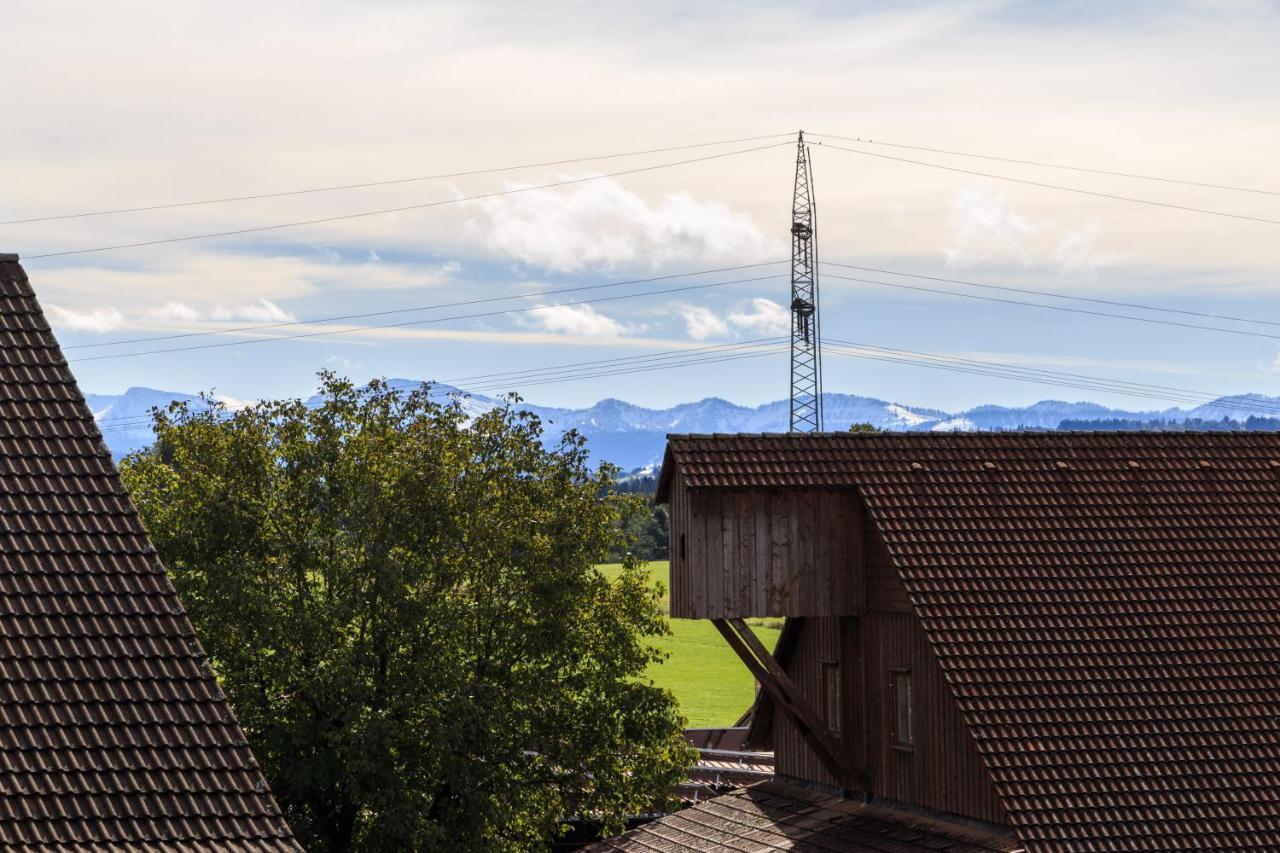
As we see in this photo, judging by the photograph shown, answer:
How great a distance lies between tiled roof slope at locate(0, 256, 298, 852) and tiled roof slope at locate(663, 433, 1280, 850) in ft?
41.8

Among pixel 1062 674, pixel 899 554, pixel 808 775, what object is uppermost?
pixel 899 554

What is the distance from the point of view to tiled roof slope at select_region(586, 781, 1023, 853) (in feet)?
78.8

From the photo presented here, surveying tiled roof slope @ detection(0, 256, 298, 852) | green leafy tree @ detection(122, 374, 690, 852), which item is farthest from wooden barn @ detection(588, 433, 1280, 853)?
tiled roof slope @ detection(0, 256, 298, 852)

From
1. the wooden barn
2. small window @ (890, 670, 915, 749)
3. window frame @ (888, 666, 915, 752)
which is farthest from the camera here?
small window @ (890, 670, 915, 749)

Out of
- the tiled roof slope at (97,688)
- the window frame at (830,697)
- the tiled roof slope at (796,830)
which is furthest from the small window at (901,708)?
the tiled roof slope at (97,688)

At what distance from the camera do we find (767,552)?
27125mm

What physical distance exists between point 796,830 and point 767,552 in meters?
4.82

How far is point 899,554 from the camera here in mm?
25688

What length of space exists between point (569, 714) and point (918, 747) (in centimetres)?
955

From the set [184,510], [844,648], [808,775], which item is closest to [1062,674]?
[844,648]

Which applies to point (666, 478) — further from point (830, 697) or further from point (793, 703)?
point (830, 697)

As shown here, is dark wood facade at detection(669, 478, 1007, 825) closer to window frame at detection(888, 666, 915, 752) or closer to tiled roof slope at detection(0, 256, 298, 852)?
window frame at detection(888, 666, 915, 752)

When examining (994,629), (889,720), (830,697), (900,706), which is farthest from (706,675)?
(994,629)

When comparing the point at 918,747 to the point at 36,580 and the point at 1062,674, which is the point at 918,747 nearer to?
the point at 1062,674
